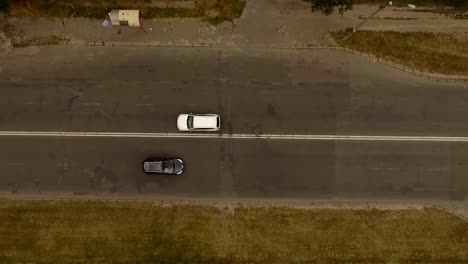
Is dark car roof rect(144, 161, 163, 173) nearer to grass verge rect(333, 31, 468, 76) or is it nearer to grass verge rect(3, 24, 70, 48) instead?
grass verge rect(3, 24, 70, 48)

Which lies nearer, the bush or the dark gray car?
the bush

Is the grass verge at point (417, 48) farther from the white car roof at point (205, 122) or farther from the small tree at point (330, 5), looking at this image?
the white car roof at point (205, 122)

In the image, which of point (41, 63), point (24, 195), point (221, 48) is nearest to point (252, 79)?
point (221, 48)

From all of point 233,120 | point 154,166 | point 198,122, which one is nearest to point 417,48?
point 233,120

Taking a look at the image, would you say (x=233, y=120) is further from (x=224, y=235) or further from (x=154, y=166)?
(x=224, y=235)

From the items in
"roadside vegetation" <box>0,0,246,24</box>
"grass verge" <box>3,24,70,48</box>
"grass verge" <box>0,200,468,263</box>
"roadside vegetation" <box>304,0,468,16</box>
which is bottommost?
"grass verge" <box>0,200,468,263</box>

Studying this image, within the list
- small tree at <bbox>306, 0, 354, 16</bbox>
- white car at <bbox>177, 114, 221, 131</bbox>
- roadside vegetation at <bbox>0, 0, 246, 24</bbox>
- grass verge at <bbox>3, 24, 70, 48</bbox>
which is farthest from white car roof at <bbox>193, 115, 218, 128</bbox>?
grass verge at <bbox>3, 24, 70, 48</bbox>

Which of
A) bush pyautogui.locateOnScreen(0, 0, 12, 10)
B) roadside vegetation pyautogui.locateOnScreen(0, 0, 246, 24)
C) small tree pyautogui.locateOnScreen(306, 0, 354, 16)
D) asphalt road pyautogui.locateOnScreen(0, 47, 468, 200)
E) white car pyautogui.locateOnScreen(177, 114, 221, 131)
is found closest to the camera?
bush pyautogui.locateOnScreen(0, 0, 12, 10)
